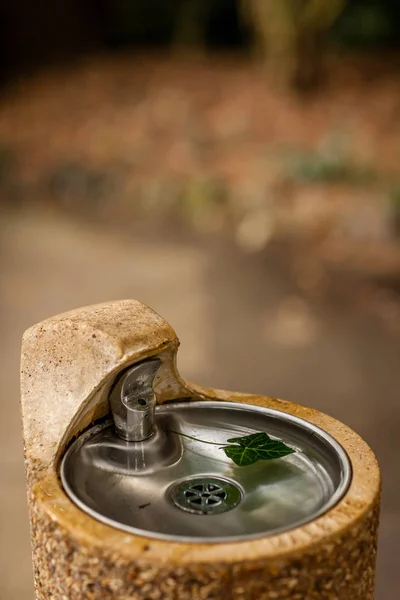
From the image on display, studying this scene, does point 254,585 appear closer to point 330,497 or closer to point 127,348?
point 330,497

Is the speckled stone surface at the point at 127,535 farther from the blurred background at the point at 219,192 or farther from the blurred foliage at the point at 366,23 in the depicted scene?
the blurred foliage at the point at 366,23

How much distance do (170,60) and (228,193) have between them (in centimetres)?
333

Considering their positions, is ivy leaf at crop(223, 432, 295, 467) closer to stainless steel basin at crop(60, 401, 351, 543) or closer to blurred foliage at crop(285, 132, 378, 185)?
stainless steel basin at crop(60, 401, 351, 543)

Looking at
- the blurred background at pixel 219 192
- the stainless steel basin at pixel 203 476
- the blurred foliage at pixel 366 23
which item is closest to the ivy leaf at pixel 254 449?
the stainless steel basin at pixel 203 476

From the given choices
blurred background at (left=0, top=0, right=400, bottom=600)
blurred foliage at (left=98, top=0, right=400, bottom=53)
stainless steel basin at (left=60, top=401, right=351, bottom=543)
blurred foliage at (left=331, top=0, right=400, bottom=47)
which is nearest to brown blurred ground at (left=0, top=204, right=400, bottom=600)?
blurred background at (left=0, top=0, right=400, bottom=600)

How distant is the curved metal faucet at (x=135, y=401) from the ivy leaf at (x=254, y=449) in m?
0.19

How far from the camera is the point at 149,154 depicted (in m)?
→ 8.99

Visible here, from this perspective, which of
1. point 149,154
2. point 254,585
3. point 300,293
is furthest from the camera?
point 149,154

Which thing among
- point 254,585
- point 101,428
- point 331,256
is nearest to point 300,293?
point 331,256

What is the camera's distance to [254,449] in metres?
1.80

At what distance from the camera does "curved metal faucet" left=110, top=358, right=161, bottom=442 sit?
1.79m

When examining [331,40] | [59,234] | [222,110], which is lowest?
[59,234]

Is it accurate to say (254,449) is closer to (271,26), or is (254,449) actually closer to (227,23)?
(271,26)

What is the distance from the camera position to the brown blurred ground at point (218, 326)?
147 inches
